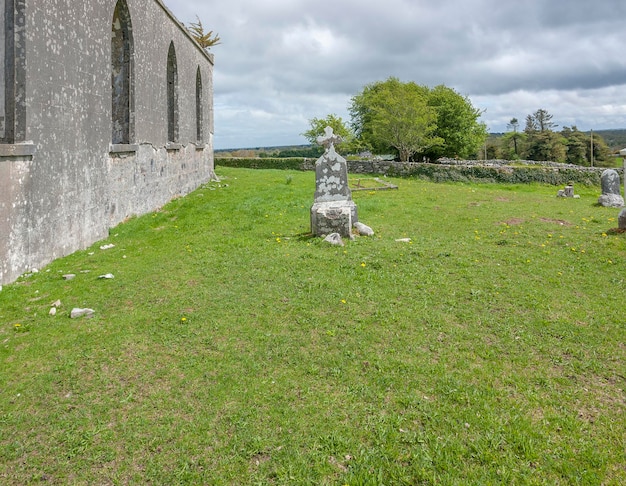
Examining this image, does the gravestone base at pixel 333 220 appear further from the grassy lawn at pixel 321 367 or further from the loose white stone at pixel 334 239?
the grassy lawn at pixel 321 367

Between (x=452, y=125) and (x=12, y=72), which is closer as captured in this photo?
(x=12, y=72)

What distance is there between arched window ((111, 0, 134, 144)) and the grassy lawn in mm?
4566

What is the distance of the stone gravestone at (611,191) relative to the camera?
14.5 m

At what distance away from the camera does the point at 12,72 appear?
6727mm

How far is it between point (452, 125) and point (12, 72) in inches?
1620

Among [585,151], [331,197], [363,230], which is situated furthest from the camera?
[585,151]

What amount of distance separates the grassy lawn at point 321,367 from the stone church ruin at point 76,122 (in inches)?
34.4

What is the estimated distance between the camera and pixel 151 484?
2.89 metres

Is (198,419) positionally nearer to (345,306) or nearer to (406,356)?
(406,356)

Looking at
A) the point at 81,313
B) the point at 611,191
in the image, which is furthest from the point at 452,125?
the point at 81,313

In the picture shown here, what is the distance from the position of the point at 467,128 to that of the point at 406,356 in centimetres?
4282

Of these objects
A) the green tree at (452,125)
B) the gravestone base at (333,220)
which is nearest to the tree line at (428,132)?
the green tree at (452,125)

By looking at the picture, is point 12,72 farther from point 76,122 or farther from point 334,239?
point 334,239

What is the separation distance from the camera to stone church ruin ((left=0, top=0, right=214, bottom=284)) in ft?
22.2
